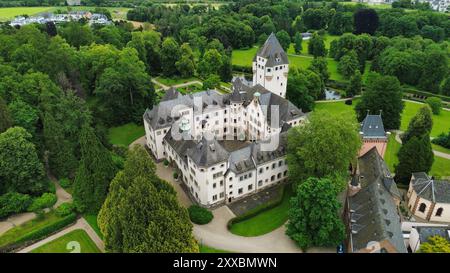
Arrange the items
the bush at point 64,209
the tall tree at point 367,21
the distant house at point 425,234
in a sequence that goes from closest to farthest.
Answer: the distant house at point 425,234, the bush at point 64,209, the tall tree at point 367,21

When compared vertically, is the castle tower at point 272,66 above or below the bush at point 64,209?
above

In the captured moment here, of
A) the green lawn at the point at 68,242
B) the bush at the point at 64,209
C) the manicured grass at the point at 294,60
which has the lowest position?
the green lawn at the point at 68,242

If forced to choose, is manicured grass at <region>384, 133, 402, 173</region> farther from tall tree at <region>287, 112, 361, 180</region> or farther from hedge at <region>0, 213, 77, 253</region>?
hedge at <region>0, 213, 77, 253</region>

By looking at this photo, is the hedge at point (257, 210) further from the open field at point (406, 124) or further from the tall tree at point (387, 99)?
the tall tree at point (387, 99)

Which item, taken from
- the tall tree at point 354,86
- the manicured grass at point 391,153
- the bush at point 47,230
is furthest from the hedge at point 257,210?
the tall tree at point 354,86

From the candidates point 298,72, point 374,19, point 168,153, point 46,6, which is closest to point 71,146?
point 168,153

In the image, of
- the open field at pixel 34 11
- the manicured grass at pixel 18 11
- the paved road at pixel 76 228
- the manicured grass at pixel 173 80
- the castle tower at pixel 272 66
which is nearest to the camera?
the paved road at pixel 76 228

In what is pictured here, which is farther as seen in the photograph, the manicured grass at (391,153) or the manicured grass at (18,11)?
the manicured grass at (18,11)

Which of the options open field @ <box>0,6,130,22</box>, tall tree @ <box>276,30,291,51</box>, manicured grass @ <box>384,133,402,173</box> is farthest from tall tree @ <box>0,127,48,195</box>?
open field @ <box>0,6,130,22</box>
